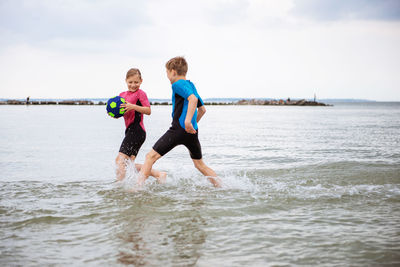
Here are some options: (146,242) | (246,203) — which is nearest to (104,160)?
(246,203)

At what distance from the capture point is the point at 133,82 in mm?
6344

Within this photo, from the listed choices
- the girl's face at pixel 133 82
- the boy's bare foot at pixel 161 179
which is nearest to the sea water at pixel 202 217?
the boy's bare foot at pixel 161 179

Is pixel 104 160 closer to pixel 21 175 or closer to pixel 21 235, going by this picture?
pixel 21 175

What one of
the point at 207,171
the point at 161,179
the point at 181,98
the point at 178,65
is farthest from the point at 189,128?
the point at 161,179

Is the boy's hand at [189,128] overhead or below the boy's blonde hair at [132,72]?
below

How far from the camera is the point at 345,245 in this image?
386 cm

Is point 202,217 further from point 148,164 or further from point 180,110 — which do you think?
point 180,110

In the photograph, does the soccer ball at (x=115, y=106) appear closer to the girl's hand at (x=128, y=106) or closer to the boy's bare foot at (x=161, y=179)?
the girl's hand at (x=128, y=106)

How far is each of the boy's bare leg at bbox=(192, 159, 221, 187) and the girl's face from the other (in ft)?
5.34

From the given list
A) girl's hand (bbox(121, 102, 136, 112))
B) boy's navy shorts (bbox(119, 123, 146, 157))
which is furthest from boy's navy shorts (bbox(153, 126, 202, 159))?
girl's hand (bbox(121, 102, 136, 112))

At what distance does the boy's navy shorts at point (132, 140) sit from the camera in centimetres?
638

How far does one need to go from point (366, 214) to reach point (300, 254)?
74.2 inches

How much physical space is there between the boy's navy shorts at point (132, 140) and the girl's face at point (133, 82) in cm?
63

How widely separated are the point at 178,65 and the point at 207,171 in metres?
1.90
